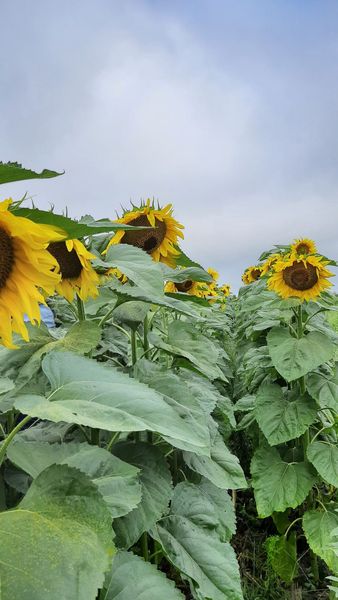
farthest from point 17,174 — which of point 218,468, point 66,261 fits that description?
point 218,468

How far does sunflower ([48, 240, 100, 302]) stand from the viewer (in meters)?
1.31

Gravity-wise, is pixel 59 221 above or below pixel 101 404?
above

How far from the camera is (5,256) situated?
2.92ft

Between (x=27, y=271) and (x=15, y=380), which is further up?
(x=27, y=271)

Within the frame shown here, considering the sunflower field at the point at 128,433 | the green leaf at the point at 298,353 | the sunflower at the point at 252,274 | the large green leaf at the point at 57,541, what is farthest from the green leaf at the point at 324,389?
the sunflower at the point at 252,274

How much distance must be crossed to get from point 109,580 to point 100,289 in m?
0.71

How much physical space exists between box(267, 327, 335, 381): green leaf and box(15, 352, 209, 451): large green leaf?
1.67 m

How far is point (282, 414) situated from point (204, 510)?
4.26 feet

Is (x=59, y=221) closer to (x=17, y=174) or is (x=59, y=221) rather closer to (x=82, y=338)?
(x=17, y=174)

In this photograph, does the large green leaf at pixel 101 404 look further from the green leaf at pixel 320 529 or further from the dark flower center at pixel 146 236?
the green leaf at pixel 320 529

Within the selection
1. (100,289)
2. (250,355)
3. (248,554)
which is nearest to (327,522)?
(248,554)

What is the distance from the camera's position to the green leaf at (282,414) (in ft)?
8.40

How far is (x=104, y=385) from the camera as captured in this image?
32.6 inches

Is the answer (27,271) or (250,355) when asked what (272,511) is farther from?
(27,271)
